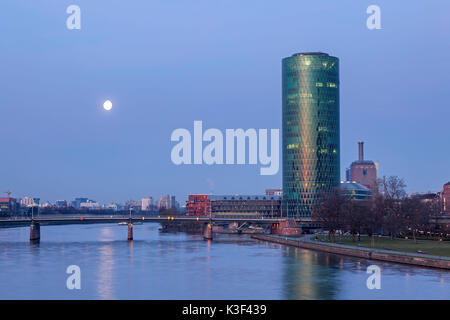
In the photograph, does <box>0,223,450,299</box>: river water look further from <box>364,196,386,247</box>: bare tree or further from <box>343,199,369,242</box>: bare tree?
<box>364,196,386,247</box>: bare tree

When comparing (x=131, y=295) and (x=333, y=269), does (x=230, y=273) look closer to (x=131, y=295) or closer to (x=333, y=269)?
(x=333, y=269)

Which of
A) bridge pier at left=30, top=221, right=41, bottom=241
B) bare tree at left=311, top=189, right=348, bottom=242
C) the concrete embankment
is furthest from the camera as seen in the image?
bridge pier at left=30, top=221, right=41, bottom=241

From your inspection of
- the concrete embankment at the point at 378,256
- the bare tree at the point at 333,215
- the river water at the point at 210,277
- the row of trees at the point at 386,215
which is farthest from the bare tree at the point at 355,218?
the river water at the point at 210,277

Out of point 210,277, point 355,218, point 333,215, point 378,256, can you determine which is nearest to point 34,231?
point 333,215

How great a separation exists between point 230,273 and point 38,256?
44.3 m

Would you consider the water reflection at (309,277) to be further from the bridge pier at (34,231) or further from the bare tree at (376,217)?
the bridge pier at (34,231)

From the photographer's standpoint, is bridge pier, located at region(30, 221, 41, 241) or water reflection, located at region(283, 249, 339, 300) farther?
bridge pier, located at region(30, 221, 41, 241)

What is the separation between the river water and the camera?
68.7m

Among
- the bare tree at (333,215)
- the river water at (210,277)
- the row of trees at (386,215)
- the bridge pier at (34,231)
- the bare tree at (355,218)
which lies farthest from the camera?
the bridge pier at (34,231)

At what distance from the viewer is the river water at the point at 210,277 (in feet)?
225

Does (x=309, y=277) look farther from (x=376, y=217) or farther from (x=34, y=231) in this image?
(x=34, y=231)

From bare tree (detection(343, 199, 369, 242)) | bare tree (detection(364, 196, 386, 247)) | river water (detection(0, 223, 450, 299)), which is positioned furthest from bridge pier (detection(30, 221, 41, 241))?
bare tree (detection(364, 196, 386, 247))
